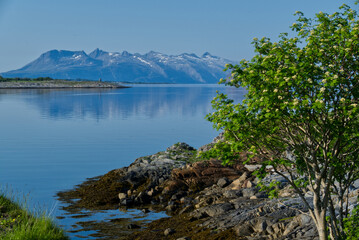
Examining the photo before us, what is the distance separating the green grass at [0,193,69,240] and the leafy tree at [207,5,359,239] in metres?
7.25

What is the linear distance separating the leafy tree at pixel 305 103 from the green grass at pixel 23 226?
7.25 m

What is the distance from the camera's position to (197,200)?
21516mm

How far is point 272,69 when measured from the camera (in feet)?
32.7

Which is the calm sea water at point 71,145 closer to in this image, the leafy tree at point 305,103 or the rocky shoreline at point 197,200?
the rocky shoreline at point 197,200

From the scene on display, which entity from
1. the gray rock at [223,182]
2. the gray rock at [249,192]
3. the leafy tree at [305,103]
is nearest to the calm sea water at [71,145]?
the gray rock at [223,182]

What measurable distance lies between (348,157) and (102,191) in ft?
56.5

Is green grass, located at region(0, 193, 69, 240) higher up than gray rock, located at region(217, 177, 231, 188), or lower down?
higher up

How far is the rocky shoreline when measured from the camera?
610 inches

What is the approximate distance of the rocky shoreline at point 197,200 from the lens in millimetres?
15500

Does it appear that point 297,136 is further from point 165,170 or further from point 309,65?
point 165,170

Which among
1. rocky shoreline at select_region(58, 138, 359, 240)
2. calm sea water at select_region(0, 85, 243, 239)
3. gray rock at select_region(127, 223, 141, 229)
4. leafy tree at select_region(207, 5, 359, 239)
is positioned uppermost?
leafy tree at select_region(207, 5, 359, 239)

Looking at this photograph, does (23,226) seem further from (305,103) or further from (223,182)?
(223,182)


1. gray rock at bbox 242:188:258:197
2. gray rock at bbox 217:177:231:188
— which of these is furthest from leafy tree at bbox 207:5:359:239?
gray rock at bbox 217:177:231:188

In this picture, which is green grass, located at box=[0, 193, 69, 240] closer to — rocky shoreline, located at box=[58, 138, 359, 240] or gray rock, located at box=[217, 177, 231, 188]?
rocky shoreline, located at box=[58, 138, 359, 240]
